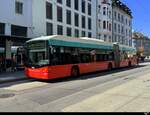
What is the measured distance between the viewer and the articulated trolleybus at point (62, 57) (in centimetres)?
1797

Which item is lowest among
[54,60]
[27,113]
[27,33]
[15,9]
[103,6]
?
[27,113]

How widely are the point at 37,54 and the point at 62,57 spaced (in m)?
1.79

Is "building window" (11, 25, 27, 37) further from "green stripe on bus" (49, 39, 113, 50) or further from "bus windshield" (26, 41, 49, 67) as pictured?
"bus windshield" (26, 41, 49, 67)

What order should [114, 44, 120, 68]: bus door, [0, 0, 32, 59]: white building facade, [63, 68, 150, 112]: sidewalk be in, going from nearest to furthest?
[63, 68, 150, 112]: sidewalk
[0, 0, 32, 59]: white building facade
[114, 44, 120, 68]: bus door

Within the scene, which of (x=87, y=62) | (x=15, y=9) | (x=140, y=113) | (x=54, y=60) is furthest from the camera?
(x=15, y=9)

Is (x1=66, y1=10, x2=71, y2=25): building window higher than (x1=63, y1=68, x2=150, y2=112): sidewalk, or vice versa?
(x1=66, y1=10, x2=71, y2=25): building window

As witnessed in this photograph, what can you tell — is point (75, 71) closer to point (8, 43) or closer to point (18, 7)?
point (8, 43)

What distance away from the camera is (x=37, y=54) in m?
18.4

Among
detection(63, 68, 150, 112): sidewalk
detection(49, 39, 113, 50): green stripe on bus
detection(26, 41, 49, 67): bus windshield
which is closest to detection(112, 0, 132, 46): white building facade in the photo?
detection(49, 39, 113, 50): green stripe on bus

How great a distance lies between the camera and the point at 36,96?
12109mm

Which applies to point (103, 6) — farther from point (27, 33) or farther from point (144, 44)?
point (144, 44)

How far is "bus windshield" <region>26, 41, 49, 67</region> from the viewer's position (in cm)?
1794

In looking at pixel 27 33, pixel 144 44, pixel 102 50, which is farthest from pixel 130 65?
pixel 144 44

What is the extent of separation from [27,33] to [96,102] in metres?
22.9
